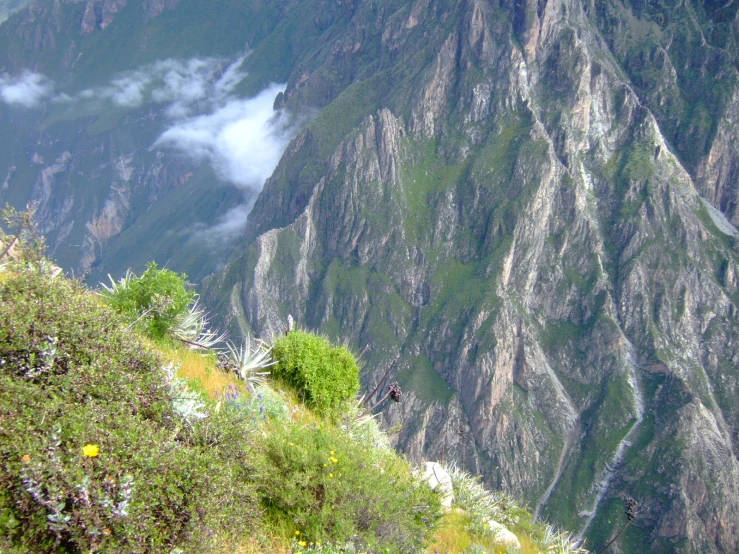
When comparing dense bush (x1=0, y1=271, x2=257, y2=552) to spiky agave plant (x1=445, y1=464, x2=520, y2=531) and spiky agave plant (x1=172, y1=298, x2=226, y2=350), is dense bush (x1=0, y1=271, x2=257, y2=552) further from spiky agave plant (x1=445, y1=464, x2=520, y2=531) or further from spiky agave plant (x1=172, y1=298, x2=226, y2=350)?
spiky agave plant (x1=445, y1=464, x2=520, y2=531)

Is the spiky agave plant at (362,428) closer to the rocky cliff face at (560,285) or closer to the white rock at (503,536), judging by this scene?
the white rock at (503,536)

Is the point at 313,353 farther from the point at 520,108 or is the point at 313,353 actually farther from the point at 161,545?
the point at 520,108

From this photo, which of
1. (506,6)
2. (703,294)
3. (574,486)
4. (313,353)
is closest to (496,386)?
(574,486)

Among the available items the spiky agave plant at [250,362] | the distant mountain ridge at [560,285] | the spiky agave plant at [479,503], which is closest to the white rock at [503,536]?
the spiky agave plant at [479,503]

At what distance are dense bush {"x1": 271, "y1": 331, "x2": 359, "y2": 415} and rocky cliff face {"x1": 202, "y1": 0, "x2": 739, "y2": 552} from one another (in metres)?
146

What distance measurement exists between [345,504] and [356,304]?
18681 cm

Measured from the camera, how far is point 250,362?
10.4 m

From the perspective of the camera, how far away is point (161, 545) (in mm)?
4281

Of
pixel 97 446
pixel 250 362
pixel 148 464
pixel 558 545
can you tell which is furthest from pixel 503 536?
pixel 97 446

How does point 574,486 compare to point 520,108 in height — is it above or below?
below

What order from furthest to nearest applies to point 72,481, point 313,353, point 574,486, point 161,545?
point 574,486
point 313,353
point 161,545
point 72,481

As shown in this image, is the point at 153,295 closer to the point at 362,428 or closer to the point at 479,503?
the point at 362,428

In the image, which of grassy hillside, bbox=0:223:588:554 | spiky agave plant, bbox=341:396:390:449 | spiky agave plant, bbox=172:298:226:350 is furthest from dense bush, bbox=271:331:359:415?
grassy hillside, bbox=0:223:588:554

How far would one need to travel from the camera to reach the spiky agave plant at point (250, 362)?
10.1 metres
